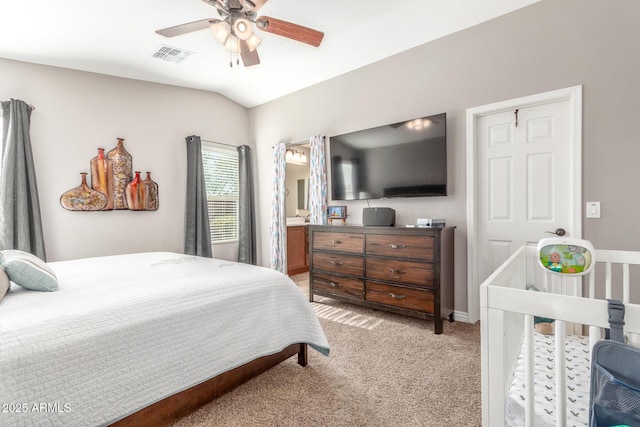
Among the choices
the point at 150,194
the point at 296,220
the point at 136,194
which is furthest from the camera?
the point at 296,220

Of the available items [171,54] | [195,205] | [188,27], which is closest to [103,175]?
[195,205]

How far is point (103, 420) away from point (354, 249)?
94.3 inches

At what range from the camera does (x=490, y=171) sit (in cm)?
289

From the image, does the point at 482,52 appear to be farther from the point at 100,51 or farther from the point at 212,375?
the point at 100,51

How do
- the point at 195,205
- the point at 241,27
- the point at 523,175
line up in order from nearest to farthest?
the point at 241,27, the point at 523,175, the point at 195,205

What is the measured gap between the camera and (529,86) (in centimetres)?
261

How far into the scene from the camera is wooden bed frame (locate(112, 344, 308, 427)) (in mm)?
1366

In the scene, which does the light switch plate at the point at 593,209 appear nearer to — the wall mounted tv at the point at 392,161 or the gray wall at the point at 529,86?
the gray wall at the point at 529,86

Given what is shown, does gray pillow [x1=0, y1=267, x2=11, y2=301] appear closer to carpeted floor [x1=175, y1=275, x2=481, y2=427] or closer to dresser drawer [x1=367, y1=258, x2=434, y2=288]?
carpeted floor [x1=175, y1=275, x2=481, y2=427]

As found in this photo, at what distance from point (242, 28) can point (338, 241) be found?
83.7 inches

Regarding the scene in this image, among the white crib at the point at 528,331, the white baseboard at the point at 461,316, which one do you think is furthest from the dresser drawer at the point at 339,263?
the white crib at the point at 528,331

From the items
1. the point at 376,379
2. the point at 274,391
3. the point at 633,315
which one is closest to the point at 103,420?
the point at 274,391

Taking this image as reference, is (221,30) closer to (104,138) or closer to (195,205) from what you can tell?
(104,138)

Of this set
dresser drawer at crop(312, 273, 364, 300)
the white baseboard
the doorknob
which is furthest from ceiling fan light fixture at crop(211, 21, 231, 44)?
the white baseboard
